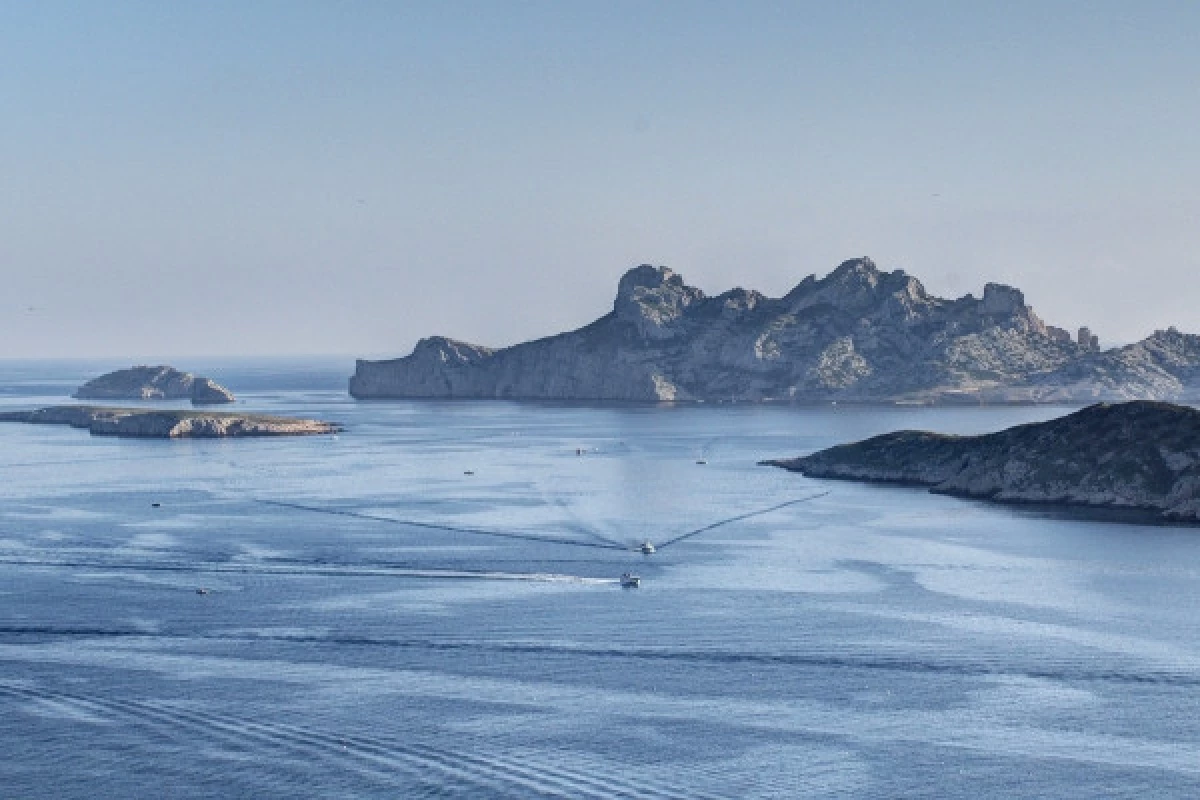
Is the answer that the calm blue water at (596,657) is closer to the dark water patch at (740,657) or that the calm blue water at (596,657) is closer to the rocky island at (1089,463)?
the dark water patch at (740,657)

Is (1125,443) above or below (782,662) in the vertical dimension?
above

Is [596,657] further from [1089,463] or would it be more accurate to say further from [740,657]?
[1089,463]

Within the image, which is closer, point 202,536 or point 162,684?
point 162,684

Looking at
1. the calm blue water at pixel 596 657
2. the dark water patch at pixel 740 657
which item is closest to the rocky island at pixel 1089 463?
the calm blue water at pixel 596 657

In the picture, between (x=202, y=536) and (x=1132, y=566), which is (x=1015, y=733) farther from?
(x=202, y=536)

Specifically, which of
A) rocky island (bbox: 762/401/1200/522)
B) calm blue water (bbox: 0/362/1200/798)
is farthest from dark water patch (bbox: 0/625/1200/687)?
rocky island (bbox: 762/401/1200/522)

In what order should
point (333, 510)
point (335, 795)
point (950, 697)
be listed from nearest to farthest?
point (335, 795)
point (950, 697)
point (333, 510)

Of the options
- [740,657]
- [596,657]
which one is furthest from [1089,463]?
[596,657]

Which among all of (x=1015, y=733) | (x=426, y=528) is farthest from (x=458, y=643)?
(x=426, y=528)
